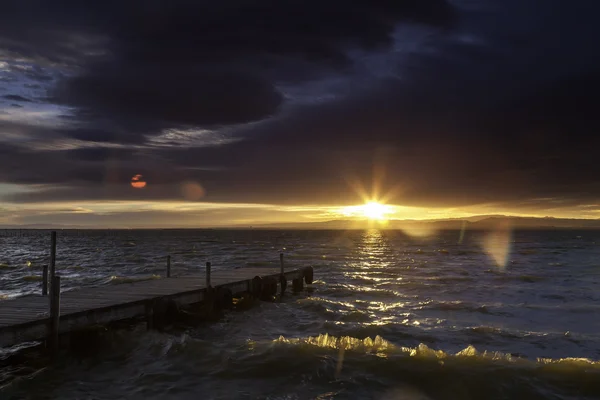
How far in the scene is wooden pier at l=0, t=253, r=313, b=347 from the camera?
11.3m

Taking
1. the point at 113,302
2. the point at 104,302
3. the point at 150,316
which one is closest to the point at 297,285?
the point at 150,316

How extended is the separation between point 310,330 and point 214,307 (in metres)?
4.27

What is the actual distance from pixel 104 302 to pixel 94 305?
57 cm

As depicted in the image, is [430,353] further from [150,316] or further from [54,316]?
[54,316]

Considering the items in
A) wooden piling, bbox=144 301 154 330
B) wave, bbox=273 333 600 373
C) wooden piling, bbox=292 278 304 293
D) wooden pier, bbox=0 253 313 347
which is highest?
wooden pier, bbox=0 253 313 347

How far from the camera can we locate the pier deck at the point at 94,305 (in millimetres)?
11109

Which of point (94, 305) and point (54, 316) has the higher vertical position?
point (54, 316)

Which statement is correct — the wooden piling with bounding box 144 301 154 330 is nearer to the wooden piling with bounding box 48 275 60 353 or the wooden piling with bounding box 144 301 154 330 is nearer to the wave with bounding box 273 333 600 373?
the wooden piling with bounding box 48 275 60 353

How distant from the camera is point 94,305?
13.7m

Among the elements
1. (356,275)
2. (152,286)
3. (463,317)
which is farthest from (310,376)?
(356,275)

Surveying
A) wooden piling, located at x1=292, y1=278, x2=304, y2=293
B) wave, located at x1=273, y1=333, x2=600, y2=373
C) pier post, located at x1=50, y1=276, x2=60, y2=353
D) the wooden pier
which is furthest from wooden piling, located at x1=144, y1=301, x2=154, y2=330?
wooden piling, located at x1=292, y1=278, x2=304, y2=293

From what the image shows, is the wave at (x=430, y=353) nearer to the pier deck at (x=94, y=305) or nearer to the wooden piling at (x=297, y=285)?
the pier deck at (x=94, y=305)

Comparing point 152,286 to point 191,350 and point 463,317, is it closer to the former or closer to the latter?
point 191,350

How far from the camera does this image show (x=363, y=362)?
41.0 ft
